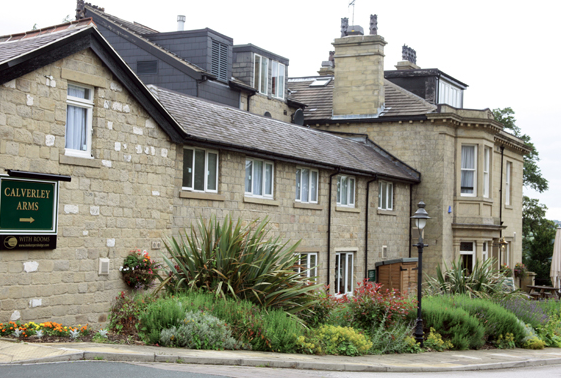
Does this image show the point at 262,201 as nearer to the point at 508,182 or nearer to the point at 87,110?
the point at 87,110

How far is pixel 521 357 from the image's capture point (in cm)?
1454

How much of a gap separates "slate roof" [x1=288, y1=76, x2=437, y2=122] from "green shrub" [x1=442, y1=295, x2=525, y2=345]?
1204 cm

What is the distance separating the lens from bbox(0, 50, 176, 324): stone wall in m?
11.6

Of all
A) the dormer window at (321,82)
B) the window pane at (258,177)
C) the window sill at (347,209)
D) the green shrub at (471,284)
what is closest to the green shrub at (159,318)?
the window pane at (258,177)

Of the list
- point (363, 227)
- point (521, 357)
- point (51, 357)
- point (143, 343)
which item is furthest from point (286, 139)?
point (51, 357)

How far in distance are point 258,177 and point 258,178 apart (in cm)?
3

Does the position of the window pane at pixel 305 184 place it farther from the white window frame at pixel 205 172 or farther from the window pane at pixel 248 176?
the white window frame at pixel 205 172

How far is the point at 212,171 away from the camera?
16.8m

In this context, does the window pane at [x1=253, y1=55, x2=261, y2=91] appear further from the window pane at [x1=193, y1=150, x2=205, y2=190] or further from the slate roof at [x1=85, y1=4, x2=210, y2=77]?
the window pane at [x1=193, y1=150, x2=205, y2=190]

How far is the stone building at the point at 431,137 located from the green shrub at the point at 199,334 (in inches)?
664

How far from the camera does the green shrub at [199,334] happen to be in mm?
11016

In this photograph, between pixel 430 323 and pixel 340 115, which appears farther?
pixel 340 115

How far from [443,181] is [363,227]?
5.08 meters

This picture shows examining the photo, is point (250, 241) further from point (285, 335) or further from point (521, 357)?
point (521, 357)
